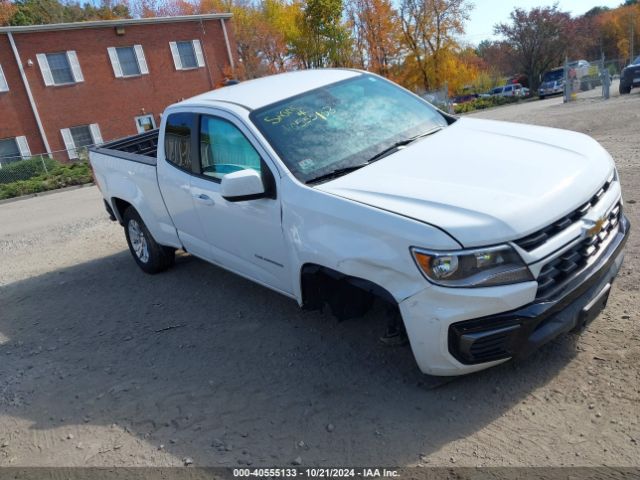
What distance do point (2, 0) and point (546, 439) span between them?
6060 centimetres

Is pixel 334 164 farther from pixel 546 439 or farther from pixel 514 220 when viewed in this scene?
pixel 546 439

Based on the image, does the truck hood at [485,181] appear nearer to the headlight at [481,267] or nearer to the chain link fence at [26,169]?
the headlight at [481,267]

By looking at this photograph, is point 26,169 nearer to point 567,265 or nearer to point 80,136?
point 80,136

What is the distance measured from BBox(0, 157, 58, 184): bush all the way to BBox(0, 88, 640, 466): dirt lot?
684 inches

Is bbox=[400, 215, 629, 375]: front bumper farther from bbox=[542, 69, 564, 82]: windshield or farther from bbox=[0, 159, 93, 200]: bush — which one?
bbox=[542, 69, 564, 82]: windshield

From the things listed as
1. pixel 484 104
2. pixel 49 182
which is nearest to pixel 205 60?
pixel 49 182

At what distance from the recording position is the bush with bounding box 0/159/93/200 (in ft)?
58.6

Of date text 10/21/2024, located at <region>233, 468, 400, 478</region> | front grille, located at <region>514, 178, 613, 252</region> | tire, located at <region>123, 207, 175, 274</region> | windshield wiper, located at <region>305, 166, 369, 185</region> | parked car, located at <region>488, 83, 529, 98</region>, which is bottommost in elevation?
Result: parked car, located at <region>488, 83, 529, 98</region>

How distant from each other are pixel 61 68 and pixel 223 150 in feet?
90.7

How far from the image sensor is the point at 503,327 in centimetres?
265

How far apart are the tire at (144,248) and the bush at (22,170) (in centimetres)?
1696

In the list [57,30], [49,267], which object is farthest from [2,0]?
[49,267]

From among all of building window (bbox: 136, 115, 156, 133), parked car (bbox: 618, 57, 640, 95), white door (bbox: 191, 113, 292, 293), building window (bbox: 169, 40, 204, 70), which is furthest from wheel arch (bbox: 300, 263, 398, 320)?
building window (bbox: 169, 40, 204, 70)

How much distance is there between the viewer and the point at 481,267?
8.59ft
